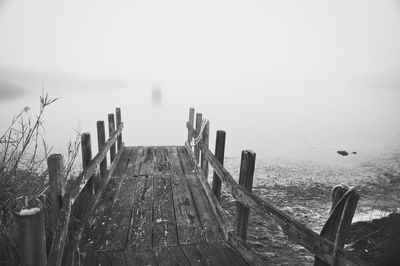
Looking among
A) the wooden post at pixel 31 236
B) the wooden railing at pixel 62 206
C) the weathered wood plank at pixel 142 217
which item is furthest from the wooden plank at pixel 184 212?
the wooden post at pixel 31 236

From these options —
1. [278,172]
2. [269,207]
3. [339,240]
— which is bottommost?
[278,172]

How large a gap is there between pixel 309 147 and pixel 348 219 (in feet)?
49.9

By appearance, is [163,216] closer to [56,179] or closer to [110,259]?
[110,259]

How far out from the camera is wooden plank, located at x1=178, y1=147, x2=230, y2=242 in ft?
11.8

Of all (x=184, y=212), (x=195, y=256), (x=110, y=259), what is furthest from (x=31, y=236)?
(x=184, y=212)

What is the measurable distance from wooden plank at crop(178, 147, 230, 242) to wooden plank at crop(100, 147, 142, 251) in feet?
3.57

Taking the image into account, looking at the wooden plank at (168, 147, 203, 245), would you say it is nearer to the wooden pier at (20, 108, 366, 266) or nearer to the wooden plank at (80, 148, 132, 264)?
the wooden pier at (20, 108, 366, 266)

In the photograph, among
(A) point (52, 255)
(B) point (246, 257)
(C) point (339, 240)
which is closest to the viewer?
(C) point (339, 240)

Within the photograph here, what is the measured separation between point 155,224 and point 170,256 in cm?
80

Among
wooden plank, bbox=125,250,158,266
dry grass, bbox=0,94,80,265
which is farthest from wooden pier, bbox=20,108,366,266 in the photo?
dry grass, bbox=0,94,80,265

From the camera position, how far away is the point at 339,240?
1.51 meters

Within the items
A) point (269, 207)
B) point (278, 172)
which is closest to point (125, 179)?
point (269, 207)

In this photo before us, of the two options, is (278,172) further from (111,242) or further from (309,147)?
(111,242)

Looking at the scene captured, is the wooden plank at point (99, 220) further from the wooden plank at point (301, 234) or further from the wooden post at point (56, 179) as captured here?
the wooden plank at point (301, 234)
